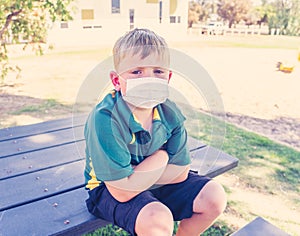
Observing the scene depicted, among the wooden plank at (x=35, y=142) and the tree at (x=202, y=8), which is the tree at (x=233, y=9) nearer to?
the tree at (x=202, y=8)

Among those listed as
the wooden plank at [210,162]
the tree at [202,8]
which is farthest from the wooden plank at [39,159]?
the tree at [202,8]

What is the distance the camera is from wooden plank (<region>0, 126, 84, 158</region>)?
65.0 inches

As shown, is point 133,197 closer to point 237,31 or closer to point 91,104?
point 91,104

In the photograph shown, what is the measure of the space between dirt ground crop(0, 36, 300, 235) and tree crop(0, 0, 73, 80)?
66 centimetres

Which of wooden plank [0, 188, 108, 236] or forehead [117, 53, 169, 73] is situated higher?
forehead [117, 53, 169, 73]

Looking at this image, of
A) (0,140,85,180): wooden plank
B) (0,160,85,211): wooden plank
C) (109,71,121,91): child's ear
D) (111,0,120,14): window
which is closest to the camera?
(109,71,121,91): child's ear

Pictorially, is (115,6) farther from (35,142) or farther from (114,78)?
(114,78)

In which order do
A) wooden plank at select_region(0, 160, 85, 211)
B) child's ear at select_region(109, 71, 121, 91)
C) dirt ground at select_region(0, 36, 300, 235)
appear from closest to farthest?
child's ear at select_region(109, 71, 121, 91)
wooden plank at select_region(0, 160, 85, 211)
dirt ground at select_region(0, 36, 300, 235)

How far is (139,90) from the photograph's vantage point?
1024 millimetres

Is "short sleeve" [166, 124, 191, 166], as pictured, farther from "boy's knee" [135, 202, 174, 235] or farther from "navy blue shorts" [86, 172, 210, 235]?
Answer: "boy's knee" [135, 202, 174, 235]

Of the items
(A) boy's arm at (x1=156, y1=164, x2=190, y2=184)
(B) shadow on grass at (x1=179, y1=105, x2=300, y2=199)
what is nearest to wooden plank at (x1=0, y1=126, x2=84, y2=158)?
(A) boy's arm at (x1=156, y1=164, x2=190, y2=184)

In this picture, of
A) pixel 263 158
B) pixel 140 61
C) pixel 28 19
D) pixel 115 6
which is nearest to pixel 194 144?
pixel 140 61

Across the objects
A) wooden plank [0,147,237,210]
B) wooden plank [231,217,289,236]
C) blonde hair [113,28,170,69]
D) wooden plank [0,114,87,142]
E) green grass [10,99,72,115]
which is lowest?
green grass [10,99,72,115]

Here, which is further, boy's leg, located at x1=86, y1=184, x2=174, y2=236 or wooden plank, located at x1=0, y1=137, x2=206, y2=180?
wooden plank, located at x1=0, y1=137, x2=206, y2=180
